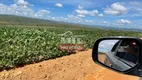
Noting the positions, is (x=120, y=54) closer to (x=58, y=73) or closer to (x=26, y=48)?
(x=58, y=73)

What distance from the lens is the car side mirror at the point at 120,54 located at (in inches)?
64.2

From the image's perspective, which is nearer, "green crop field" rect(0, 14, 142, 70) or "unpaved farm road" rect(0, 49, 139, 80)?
"unpaved farm road" rect(0, 49, 139, 80)

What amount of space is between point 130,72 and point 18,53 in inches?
300

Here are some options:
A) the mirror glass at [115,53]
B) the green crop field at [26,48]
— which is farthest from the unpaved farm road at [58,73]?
the mirror glass at [115,53]

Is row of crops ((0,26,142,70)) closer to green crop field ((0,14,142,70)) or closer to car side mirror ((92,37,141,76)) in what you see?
green crop field ((0,14,142,70))

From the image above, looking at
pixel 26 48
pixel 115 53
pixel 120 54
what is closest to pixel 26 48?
pixel 26 48

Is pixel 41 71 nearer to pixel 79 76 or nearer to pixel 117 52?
pixel 79 76

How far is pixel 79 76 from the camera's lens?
7.46 meters

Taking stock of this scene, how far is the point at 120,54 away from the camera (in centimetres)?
242

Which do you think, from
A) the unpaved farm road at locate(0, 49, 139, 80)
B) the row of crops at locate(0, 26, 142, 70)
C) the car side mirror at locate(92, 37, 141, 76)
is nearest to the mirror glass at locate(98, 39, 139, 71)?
the car side mirror at locate(92, 37, 141, 76)

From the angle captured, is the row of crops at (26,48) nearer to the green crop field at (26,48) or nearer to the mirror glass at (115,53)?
the green crop field at (26,48)

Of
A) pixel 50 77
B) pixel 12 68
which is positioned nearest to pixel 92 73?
pixel 50 77

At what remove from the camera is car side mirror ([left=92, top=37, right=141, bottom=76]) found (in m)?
1.63

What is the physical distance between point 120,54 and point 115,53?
264 mm
